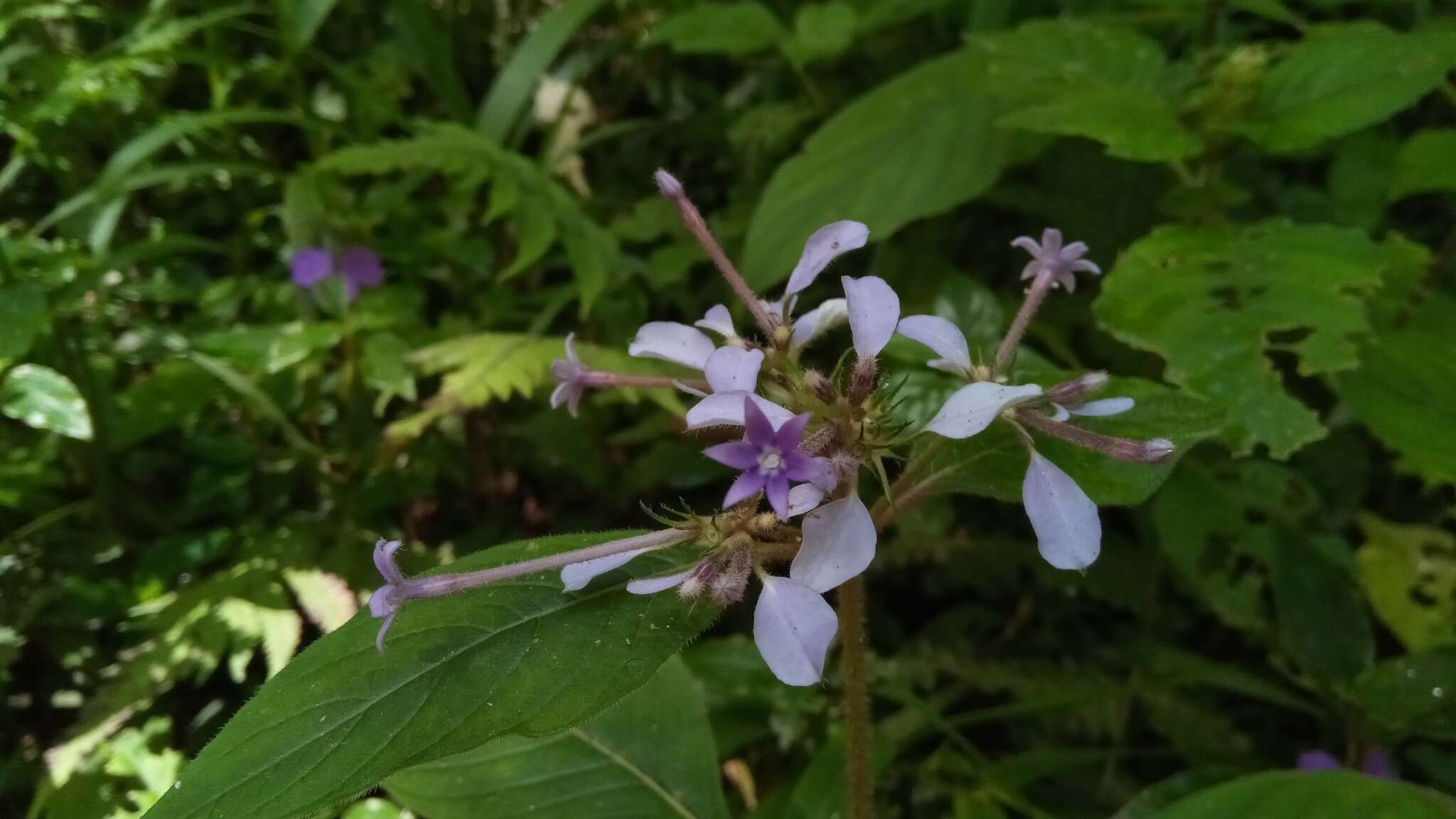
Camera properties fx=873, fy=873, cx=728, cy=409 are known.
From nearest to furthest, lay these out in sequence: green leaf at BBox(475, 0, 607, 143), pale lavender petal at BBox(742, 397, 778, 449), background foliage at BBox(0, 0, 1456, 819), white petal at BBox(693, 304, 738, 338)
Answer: pale lavender petal at BBox(742, 397, 778, 449)
white petal at BBox(693, 304, 738, 338)
background foliage at BBox(0, 0, 1456, 819)
green leaf at BBox(475, 0, 607, 143)

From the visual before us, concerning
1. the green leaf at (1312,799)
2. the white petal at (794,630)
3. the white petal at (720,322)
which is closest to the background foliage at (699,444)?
the green leaf at (1312,799)

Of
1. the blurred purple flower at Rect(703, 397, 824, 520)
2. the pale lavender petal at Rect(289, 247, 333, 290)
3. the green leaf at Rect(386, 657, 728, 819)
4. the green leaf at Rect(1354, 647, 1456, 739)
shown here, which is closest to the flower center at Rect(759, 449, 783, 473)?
the blurred purple flower at Rect(703, 397, 824, 520)

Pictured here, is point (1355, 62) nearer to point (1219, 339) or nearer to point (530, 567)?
point (1219, 339)

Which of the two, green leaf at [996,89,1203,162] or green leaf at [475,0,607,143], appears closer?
green leaf at [996,89,1203,162]

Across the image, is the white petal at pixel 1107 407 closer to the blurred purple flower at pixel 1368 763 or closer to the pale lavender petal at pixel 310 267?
the blurred purple flower at pixel 1368 763

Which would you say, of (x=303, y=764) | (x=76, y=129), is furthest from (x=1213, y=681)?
(x=76, y=129)

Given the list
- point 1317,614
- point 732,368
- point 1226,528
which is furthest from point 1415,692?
point 732,368

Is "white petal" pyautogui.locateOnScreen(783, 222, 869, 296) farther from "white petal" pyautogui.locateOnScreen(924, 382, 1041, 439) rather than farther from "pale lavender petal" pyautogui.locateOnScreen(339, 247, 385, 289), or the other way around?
"pale lavender petal" pyautogui.locateOnScreen(339, 247, 385, 289)
